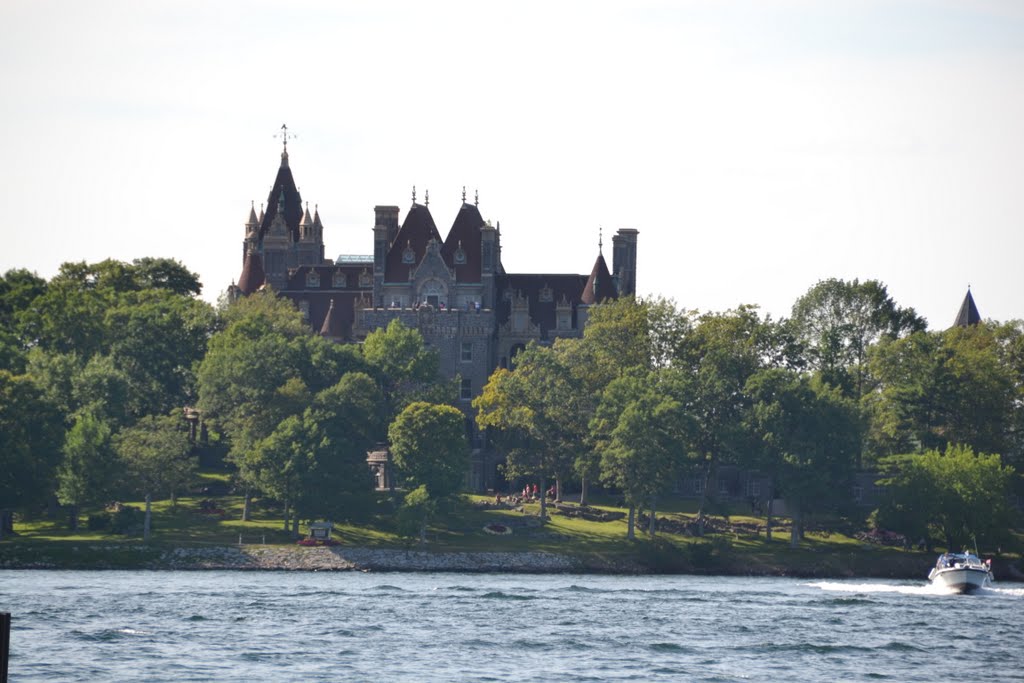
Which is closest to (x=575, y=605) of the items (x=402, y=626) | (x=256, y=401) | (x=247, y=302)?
(x=402, y=626)

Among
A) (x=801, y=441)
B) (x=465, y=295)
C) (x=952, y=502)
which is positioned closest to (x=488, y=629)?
(x=952, y=502)

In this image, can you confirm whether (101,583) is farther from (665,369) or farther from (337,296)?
(337,296)

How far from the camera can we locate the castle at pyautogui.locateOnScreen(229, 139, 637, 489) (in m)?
162

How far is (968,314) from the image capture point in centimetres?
18375

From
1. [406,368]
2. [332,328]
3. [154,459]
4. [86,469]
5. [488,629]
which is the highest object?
[332,328]

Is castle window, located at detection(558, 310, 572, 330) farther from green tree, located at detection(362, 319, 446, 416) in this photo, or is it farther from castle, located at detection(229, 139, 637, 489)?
green tree, located at detection(362, 319, 446, 416)

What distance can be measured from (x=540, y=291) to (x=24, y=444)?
54367mm

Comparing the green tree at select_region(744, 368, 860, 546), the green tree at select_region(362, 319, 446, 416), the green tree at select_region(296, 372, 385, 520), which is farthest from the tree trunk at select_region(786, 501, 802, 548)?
the green tree at select_region(296, 372, 385, 520)

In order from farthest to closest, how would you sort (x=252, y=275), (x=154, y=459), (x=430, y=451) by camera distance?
(x=252, y=275), (x=430, y=451), (x=154, y=459)

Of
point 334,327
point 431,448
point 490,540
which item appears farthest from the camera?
point 334,327

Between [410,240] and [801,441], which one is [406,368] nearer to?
[410,240]

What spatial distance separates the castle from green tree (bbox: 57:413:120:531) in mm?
34872

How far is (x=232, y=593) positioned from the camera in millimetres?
103625

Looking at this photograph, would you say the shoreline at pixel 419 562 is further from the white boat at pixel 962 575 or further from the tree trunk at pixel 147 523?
the white boat at pixel 962 575
